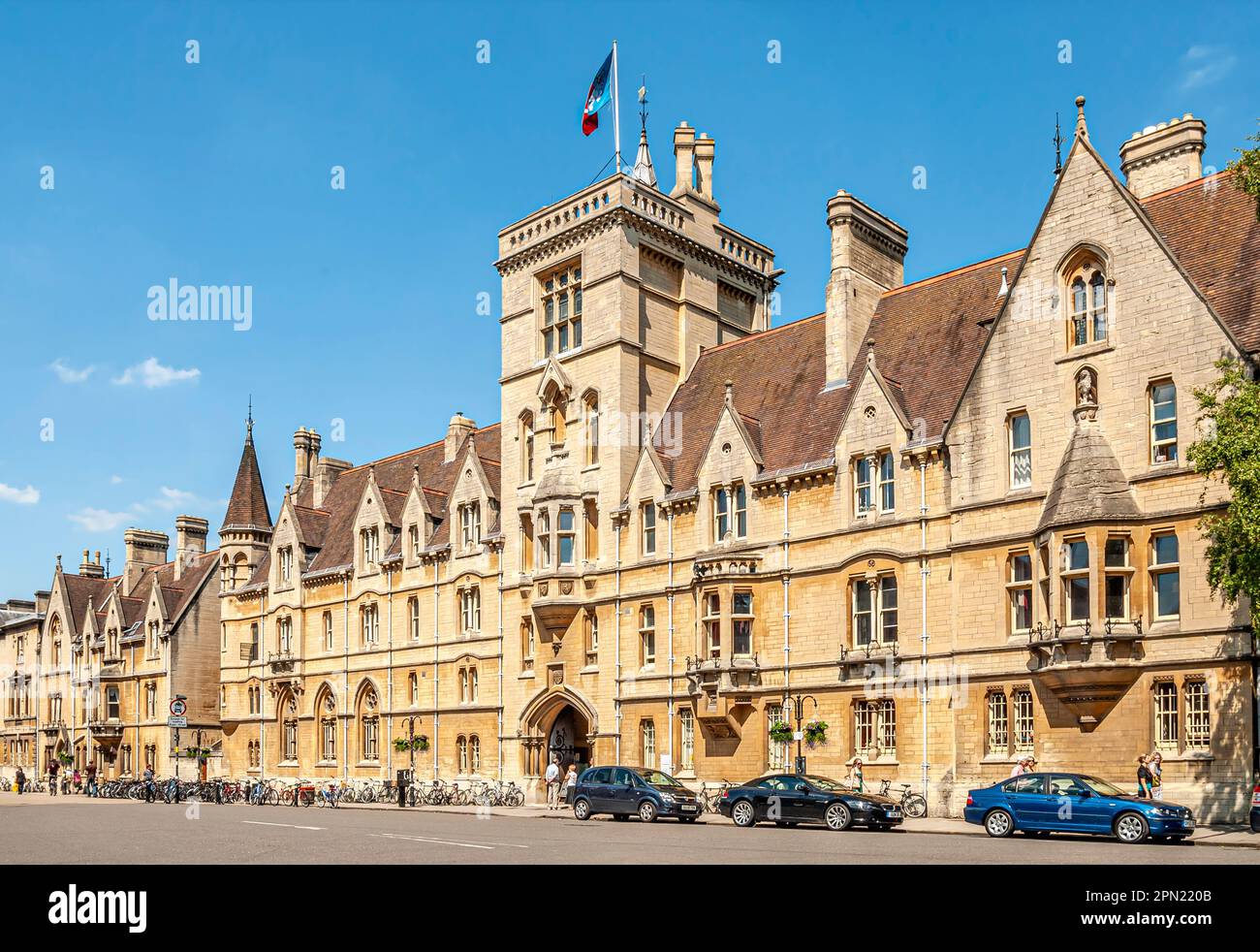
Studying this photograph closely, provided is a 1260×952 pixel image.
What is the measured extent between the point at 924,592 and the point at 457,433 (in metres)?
29.5

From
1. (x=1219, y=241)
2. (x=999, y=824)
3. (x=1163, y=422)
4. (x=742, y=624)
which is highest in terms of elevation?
(x=1219, y=241)

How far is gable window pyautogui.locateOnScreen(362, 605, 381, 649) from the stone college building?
183 millimetres

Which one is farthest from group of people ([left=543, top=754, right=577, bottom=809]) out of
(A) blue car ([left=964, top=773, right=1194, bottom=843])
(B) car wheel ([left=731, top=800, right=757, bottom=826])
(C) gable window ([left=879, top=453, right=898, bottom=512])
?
(A) blue car ([left=964, top=773, right=1194, bottom=843])

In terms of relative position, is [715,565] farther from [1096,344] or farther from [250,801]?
[250,801]

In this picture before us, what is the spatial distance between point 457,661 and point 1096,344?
2878 centimetres

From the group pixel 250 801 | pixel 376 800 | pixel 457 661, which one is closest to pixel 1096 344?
pixel 457 661

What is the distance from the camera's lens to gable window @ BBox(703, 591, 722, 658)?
40.2m

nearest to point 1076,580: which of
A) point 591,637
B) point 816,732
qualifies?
point 816,732

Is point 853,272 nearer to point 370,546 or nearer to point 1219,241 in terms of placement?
point 1219,241

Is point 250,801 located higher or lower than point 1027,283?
lower

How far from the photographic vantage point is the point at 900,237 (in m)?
45.7

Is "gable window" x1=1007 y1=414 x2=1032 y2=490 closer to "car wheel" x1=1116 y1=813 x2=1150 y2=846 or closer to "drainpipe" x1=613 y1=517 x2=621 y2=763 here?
"car wheel" x1=1116 y1=813 x2=1150 y2=846

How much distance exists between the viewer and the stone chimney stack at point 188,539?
81.5 meters

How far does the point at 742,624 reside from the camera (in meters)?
40.1
